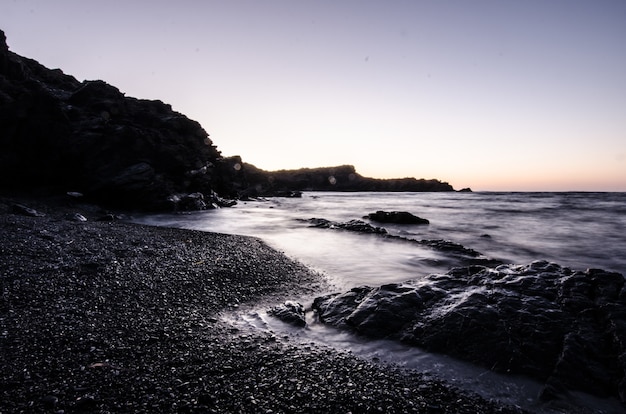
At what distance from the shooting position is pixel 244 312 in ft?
27.2

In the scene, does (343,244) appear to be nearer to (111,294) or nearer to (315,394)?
(111,294)

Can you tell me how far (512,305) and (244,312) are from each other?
6.66 metres

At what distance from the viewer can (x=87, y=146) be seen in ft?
101

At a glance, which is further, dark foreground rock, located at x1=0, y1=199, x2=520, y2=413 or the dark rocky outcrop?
the dark rocky outcrop

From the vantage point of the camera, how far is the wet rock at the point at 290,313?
7.71 m

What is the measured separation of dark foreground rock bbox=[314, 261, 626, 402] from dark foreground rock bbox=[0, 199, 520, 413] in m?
1.34

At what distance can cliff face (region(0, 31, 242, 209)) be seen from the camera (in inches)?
1123

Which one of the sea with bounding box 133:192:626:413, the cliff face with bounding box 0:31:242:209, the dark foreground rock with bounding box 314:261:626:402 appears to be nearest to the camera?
the sea with bounding box 133:192:626:413

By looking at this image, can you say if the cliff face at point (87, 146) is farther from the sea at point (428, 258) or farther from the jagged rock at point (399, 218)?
the jagged rock at point (399, 218)

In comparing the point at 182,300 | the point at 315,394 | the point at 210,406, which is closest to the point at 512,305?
the point at 315,394

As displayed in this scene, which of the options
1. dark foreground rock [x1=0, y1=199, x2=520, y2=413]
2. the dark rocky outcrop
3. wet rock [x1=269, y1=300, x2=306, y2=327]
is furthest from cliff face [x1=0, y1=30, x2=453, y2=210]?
the dark rocky outcrop

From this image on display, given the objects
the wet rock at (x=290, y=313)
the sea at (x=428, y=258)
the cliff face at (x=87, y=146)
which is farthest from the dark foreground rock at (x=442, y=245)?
the cliff face at (x=87, y=146)

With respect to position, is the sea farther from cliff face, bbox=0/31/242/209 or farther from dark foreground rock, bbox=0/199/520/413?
cliff face, bbox=0/31/242/209

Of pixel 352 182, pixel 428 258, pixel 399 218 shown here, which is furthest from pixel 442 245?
pixel 352 182
